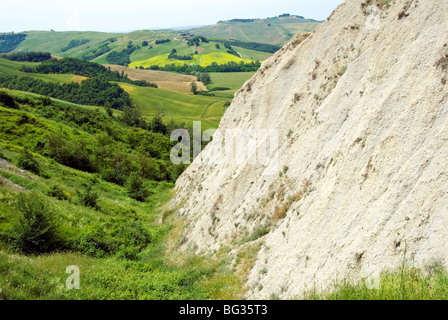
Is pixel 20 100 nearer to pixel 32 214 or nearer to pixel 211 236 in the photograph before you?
pixel 32 214

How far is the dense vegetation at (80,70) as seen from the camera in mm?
165500

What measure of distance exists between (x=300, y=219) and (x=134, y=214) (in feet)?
70.2

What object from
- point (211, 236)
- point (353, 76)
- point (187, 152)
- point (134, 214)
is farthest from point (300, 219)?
point (187, 152)

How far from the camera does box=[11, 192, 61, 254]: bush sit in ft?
57.2

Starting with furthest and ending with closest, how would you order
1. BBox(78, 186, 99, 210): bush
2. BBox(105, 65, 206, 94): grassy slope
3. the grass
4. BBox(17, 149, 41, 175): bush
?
BBox(105, 65, 206, 94): grassy slope
BBox(17, 149, 41, 175): bush
BBox(78, 186, 99, 210): bush
the grass

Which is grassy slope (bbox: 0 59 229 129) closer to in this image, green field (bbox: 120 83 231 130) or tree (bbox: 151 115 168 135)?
green field (bbox: 120 83 231 130)

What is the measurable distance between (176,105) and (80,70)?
236ft

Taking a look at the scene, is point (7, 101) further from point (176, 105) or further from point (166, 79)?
point (166, 79)

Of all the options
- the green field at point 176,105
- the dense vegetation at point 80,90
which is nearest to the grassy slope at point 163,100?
the green field at point 176,105

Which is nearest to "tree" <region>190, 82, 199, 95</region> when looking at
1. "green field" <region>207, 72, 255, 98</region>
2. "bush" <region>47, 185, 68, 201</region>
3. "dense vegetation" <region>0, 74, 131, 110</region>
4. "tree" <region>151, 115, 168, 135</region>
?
"green field" <region>207, 72, 255, 98</region>

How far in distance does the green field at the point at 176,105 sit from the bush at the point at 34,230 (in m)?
A: 99.6

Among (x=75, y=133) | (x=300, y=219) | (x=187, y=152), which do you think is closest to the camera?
(x=300, y=219)

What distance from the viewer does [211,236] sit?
1825cm

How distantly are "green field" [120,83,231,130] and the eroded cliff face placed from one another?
325 feet
